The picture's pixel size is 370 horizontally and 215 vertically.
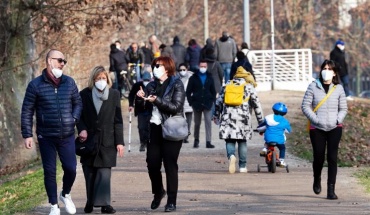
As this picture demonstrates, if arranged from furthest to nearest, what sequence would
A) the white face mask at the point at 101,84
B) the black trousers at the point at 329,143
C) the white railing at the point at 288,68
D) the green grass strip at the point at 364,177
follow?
the white railing at the point at 288,68 < the green grass strip at the point at 364,177 < the black trousers at the point at 329,143 < the white face mask at the point at 101,84

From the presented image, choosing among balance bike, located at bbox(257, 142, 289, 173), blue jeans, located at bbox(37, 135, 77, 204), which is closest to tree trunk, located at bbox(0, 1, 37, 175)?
balance bike, located at bbox(257, 142, 289, 173)

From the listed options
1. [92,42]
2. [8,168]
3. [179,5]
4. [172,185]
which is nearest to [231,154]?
[172,185]

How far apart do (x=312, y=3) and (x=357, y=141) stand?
119ft

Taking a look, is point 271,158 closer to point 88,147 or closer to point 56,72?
point 88,147

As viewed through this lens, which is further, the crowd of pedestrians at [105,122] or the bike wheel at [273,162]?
the bike wheel at [273,162]

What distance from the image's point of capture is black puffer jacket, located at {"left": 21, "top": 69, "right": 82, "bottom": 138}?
13.2 m

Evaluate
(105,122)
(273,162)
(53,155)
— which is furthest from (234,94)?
(53,155)

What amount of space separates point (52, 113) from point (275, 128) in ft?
20.5

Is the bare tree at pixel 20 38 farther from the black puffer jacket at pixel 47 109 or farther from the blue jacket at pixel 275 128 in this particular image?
the black puffer jacket at pixel 47 109

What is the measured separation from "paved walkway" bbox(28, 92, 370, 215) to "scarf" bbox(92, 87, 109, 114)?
123cm

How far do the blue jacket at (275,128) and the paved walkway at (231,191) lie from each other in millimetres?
538

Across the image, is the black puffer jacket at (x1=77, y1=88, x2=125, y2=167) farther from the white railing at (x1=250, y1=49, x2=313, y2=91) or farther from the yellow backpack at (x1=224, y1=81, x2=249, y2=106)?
the white railing at (x1=250, y1=49, x2=313, y2=91)

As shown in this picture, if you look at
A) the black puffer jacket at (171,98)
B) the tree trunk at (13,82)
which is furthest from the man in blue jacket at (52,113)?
the tree trunk at (13,82)

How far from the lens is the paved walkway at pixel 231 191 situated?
14.1 meters
